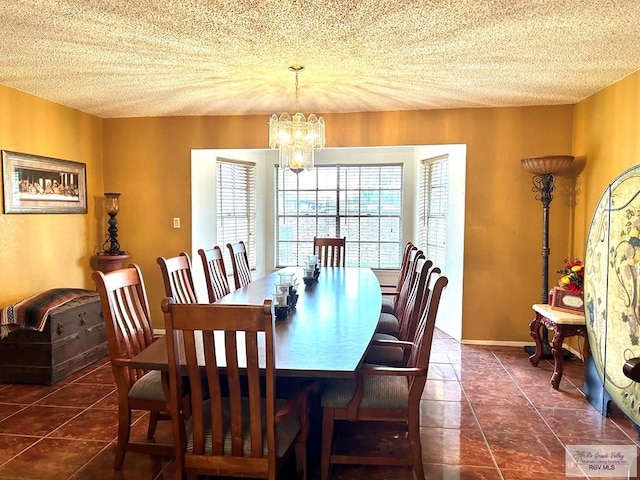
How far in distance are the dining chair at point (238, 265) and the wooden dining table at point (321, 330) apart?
31 centimetres

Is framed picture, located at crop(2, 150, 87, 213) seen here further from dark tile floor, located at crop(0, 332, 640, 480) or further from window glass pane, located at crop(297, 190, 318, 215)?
window glass pane, located at crop(297, 190, 318, 215)

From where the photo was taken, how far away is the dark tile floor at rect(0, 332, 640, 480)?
229 cm

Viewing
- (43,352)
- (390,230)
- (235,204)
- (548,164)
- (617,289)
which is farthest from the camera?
(390,230)

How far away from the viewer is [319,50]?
2.76 m

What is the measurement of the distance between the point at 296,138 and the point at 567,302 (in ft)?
7.96

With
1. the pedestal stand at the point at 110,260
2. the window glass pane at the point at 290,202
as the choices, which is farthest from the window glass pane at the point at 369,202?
the pedestal stand at the point at 110,260

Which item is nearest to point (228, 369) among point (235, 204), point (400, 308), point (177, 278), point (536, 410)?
point (177, 278)

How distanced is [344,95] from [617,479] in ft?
10.5

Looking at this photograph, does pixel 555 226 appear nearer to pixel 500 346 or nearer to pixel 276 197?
pixel 500 346

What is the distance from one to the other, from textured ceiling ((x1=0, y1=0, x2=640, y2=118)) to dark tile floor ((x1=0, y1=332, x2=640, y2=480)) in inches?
91.0

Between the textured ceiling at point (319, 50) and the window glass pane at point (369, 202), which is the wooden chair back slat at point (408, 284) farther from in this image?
the window glass pane at point (369, 202)

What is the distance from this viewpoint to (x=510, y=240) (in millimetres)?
4336

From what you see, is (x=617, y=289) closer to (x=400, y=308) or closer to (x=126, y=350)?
(x=400, y=308)

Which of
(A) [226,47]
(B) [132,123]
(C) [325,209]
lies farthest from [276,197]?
(A) [226,47]
